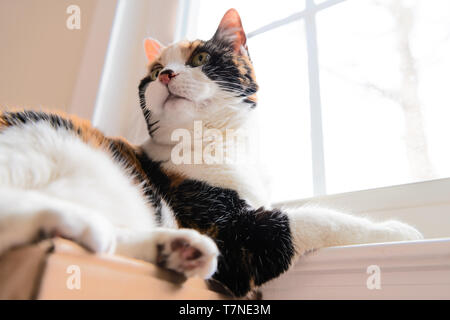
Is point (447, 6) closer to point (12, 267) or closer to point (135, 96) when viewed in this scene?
point (135, 96)

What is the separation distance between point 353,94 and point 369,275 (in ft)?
2.25

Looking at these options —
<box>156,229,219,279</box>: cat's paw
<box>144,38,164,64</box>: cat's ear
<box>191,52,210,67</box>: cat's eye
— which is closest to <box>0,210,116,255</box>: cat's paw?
<box>156,229,219,279</box>: cat's paw

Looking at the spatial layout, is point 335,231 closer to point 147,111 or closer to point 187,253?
point 187,253

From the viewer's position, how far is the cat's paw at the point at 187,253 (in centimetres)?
51

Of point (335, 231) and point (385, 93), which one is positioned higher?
point (385, 93)

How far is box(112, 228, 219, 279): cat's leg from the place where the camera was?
1.68 feet

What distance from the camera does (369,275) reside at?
621 millimetres

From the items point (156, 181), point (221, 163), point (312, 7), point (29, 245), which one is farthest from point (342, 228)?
point (312, 7)

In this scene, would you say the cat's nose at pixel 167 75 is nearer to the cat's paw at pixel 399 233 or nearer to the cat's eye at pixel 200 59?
the cat's eye at pixel 200 59

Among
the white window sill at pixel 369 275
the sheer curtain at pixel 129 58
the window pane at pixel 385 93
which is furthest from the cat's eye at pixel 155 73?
the white window sill at pixel 369 275

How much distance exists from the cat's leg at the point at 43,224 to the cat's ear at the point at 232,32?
72cm

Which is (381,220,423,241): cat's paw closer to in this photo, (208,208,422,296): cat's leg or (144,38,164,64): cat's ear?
(208,208,422,296): cat's leg

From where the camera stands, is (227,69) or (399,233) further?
Result: (227,69)

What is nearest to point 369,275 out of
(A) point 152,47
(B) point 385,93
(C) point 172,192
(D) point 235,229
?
(D) point 235,229
